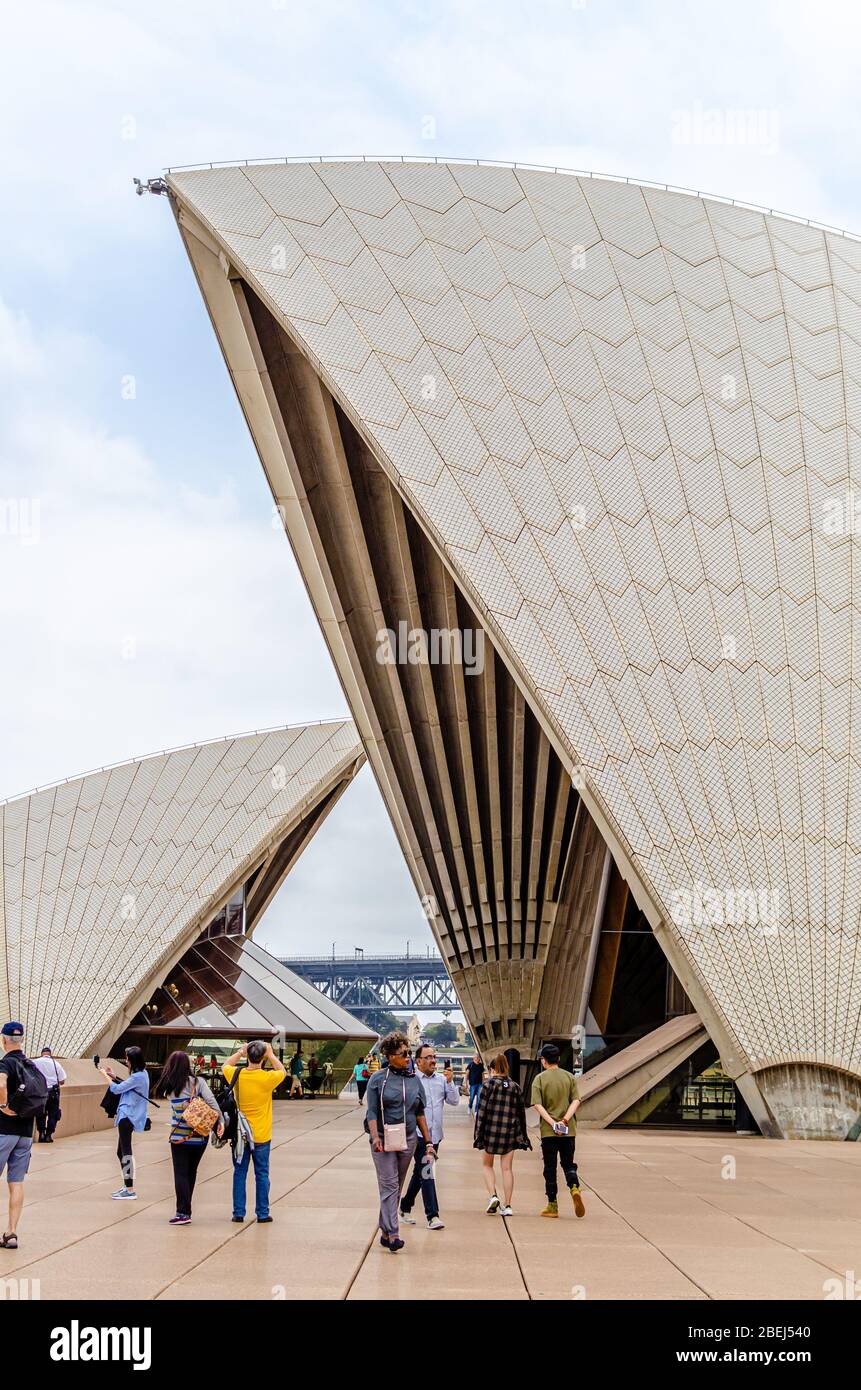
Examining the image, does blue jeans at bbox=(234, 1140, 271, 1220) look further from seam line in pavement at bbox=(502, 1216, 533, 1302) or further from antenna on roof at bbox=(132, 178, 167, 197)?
antenna on roof at bbox=(132, 178, 167, 197)

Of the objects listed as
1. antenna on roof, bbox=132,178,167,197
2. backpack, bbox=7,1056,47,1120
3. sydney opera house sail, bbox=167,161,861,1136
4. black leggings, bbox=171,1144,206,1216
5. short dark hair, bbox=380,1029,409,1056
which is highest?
antenna on roof, bbox=132,178,167,197

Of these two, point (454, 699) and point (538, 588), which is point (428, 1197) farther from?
point (454, 699)

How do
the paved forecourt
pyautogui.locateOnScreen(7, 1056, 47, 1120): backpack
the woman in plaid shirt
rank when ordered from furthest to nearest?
the woman in plaid shirt → pyautogui.locateOnScreen(7, 1056, 47, 1120): backpack → the paved forecourt

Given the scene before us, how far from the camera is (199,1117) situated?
9188 millimetres

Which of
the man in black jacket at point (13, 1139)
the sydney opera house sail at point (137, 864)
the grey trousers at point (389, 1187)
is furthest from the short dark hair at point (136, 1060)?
the sydney opera house sail at point (137, 864)

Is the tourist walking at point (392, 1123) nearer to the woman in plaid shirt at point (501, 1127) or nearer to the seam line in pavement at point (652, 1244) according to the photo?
the woman in plaid shirt at point (501, 1127)

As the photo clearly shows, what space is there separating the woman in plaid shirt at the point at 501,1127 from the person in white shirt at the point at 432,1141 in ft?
1.37

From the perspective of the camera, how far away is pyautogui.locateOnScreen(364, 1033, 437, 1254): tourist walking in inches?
321

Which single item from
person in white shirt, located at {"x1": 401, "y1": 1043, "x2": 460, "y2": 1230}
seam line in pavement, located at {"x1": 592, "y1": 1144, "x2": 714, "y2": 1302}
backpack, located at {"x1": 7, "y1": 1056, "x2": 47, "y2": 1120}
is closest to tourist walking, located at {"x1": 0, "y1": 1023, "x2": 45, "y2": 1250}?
backpack, located at {"x1": 7, "y1": 1056, "x2": 47, "y2": 1120}

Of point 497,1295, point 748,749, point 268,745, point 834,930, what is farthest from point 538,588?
point 268,745

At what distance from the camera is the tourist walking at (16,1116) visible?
7.92 meters

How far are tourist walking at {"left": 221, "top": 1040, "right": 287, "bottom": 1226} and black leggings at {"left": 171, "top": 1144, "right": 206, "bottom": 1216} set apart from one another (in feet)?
1.02

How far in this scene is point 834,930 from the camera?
738 inches
